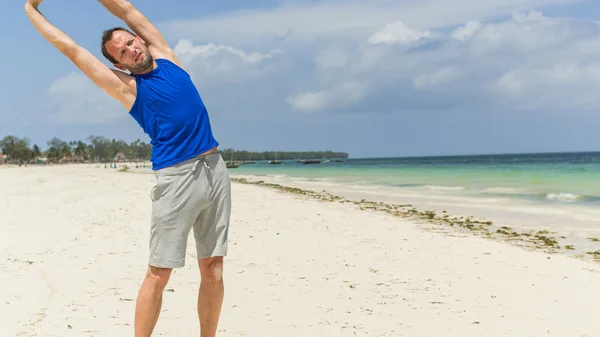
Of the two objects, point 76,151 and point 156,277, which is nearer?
point 156,277

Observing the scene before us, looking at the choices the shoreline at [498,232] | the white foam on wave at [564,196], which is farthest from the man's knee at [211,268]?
the white foam on wave at [564,196]

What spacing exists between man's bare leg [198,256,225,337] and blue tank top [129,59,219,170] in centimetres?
64

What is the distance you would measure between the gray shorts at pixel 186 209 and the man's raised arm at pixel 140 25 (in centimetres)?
68

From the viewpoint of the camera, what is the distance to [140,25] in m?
3.12

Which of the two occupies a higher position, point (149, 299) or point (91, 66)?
point (91, 66)

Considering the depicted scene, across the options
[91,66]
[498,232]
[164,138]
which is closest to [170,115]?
[164,138]

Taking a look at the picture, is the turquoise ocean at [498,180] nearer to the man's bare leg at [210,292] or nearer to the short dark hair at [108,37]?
the man's bare leg at [210,292]

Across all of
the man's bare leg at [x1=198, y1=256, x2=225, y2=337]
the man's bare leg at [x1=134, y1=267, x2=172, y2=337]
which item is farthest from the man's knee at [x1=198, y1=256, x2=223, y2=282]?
the man's bare leg at [x1=134, y1=267, x2=172, y2=337]

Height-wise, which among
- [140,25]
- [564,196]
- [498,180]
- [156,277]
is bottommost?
[564,196]

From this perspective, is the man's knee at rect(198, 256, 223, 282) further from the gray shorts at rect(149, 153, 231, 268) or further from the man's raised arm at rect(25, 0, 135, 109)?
the man's raised arm at rect(25, 0, 135, 109)

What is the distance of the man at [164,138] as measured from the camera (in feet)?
9.46

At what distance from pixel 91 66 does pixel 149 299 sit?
4.28 feet

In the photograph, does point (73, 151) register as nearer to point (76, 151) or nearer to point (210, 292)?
point (76, 151)

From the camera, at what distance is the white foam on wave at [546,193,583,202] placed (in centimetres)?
2041
